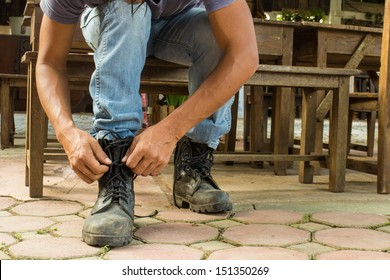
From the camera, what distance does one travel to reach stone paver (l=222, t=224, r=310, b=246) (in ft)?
5.39

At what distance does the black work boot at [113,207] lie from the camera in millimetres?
1539

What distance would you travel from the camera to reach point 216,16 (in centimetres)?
A: 167

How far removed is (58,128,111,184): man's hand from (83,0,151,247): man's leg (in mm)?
78

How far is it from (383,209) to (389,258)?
0.75 metres

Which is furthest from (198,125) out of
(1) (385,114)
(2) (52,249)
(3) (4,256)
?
(1) (385,114)

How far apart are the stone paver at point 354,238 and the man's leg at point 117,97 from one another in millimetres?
581

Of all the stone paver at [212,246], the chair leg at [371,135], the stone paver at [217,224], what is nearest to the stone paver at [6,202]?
the stone paver at [217,224]

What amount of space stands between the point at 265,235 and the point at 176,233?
27 centimetres

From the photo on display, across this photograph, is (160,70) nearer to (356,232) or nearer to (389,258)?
(356,232)

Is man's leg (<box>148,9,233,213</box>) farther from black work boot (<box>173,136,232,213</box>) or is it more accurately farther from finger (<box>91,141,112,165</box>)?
finger (<box>91,141,112,165</box>)

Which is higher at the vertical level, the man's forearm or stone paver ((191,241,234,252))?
the man's forearm

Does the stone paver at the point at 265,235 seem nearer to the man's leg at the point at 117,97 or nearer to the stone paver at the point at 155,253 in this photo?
the stone paver at the point at 155,253

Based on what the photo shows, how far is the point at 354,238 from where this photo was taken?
1710mm

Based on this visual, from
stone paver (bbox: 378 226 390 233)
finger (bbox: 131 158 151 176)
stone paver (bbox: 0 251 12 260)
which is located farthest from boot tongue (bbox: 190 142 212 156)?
stone paver (bbox: 0 251 12 260)
